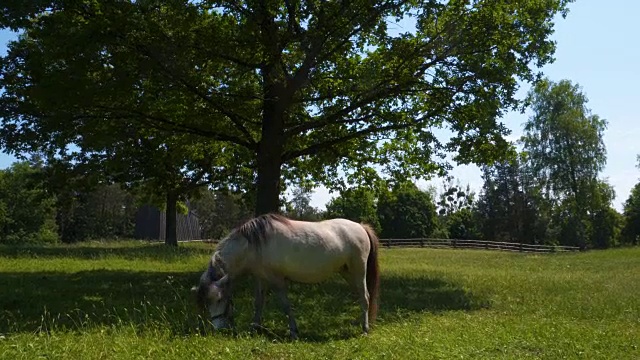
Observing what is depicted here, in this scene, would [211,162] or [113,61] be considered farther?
[211,162]

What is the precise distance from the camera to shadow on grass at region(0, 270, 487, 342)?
26.9ft

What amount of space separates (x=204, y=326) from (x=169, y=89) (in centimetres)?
711

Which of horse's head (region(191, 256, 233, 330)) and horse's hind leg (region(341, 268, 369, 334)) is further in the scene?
horse's hind leg (region(341, 268, 369, 334))

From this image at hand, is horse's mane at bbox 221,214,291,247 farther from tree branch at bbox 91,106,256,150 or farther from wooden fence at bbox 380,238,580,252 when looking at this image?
wooden fence at bbox 380,238,580,252

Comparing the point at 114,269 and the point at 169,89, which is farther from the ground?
the point at 169,89

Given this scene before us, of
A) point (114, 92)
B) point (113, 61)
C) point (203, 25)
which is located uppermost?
point (203, 25)

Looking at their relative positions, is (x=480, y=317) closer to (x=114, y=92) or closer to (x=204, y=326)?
(x=204, y=326)

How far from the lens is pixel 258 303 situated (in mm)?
8336

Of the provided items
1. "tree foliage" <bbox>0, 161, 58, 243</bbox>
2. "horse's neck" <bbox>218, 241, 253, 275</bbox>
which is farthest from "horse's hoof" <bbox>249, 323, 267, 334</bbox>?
"tree foliage" <bbox>0, 161, 58, 243</bbox>

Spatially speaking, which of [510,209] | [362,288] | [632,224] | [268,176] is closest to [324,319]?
[362,288]

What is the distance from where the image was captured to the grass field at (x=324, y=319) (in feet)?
21.8

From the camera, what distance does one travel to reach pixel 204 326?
24.2 ft

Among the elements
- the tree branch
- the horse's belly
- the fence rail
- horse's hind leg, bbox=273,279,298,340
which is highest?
the tree branch

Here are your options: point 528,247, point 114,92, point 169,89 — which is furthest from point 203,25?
point 528,247
